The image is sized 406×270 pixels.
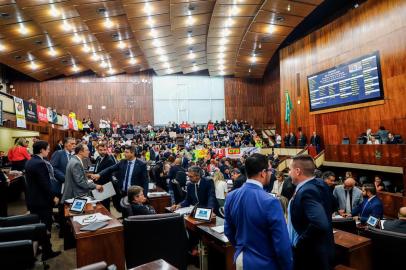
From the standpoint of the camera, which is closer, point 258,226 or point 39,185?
point 258,226

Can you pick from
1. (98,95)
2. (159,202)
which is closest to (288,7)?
(159,202)

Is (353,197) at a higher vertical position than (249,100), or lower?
lower

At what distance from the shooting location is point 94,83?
1936 centimetres

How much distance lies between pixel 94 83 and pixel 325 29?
13537 mm

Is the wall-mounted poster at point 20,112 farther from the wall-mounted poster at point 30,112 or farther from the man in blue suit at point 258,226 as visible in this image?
the man in blue suit at point 258,226

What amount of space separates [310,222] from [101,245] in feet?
6.48

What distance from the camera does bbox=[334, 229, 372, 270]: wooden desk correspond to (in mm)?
2805

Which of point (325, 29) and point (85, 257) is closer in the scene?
point (85, 257)

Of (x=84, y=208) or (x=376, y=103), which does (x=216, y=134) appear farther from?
(x=84, y=208)

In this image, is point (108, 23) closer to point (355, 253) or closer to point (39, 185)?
point (39, 185)

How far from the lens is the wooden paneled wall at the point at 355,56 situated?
9.61m

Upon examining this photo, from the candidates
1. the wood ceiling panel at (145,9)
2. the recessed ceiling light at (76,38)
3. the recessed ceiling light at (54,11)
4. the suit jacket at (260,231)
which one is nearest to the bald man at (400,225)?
the suit jacket at (260,231)

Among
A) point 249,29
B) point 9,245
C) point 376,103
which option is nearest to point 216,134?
point 249,29

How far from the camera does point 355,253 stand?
2809 mm
